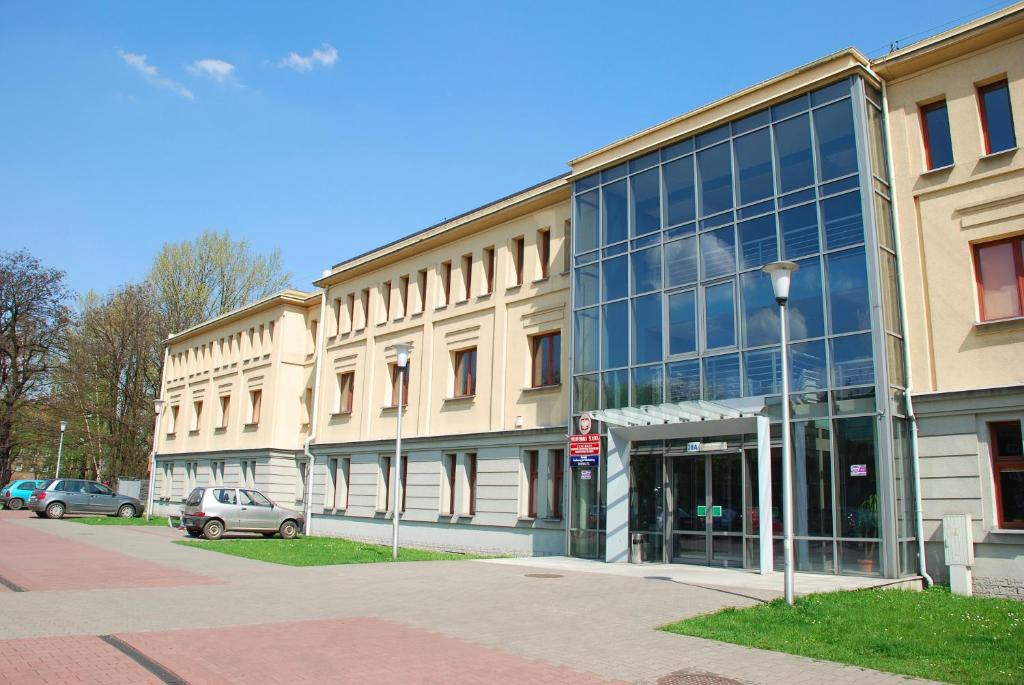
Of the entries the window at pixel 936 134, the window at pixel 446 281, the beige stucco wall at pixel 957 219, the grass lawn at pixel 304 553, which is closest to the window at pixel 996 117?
the beige stucco wall at pixel 957 219

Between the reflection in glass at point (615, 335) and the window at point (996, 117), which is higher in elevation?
the window at point (996, 117)

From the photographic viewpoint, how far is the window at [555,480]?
22828 millimetres

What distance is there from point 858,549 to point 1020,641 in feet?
19.1

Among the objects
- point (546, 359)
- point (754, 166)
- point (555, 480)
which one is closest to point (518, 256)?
point (546, 359)

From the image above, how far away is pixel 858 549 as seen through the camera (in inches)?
608

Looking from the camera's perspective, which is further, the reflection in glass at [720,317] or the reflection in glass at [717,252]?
the reflection in glass at [717,252]

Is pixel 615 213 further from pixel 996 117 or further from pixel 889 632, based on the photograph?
pixel 889 632

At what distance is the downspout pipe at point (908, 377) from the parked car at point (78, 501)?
35.3 metres

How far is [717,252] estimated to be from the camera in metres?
19.1

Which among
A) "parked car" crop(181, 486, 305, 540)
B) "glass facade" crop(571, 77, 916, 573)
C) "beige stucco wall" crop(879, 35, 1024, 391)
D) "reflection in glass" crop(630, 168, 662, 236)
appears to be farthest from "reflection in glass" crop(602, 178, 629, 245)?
"parked car" crop(181, 486, 305, 540)

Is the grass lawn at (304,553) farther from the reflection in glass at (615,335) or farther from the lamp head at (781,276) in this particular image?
the lamp head at (781,276)

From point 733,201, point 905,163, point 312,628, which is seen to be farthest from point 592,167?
point 312,628

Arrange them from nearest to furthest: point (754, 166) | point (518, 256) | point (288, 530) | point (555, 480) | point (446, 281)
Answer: point (754, 166) → point (555, 480) → point (518, 256) → point (288, 530) → point (446, 281)

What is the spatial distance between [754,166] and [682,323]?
13.0ft
